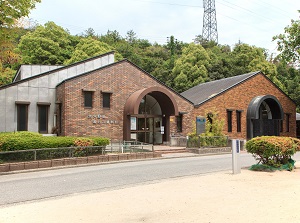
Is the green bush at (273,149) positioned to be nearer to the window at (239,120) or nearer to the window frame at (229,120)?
the window frame at (229,120)

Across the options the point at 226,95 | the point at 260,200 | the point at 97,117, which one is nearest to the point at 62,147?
the point at 97,117

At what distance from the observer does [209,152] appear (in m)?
22.5

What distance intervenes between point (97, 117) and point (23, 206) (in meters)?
15.4

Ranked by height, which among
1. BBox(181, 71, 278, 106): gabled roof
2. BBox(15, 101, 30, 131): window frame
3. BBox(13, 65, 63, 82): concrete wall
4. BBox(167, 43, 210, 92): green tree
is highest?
BBox(167, 43, 210, 92): green tree

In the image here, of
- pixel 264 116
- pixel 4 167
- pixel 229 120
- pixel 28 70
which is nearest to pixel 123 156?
pixel 4 167

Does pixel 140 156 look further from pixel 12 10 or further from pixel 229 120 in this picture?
pixel 229 120

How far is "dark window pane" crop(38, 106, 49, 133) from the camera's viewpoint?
23.1 m

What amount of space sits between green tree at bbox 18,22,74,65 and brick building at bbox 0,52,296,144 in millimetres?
16917

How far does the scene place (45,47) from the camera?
47.3 meters

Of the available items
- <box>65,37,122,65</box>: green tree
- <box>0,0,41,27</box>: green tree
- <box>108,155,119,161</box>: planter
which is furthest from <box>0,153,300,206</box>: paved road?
<box>65,37,122,65</box>: green tree

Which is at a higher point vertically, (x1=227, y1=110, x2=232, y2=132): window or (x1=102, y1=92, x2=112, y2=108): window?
(x1=102, y1=92, x2=112, y2=108): window

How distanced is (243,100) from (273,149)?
790 inches

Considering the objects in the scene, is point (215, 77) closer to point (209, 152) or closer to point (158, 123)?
point (158, 123)

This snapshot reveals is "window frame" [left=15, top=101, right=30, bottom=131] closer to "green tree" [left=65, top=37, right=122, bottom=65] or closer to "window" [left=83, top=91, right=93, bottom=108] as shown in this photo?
"window" [left=83, top=91, right=93, bottom=108]
